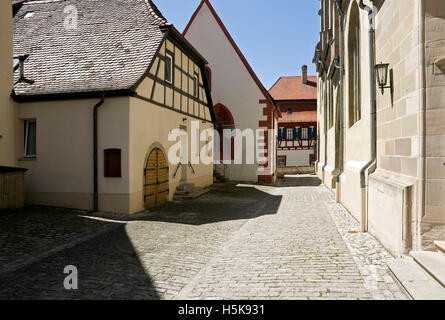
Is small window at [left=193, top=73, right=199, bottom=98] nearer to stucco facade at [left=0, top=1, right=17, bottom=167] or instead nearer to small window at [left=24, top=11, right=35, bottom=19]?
small window at [left=24, top=11, right=35, bottom=19]

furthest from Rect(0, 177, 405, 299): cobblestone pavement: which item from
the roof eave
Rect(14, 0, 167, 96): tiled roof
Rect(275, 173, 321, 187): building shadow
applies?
Rect(275, 173, 321, 187): building shadow

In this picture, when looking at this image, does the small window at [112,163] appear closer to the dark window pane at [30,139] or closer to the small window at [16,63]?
the dark window pane at [30,139]

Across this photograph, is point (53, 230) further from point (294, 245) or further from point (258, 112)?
point (258, 112)

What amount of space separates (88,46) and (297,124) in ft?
93.6

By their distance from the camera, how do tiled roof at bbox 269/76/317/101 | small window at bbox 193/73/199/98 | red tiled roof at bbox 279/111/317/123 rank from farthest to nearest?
tiled roof at bbox 269/76/317/101
red tiled roof at bbox 279/111/317/123
small window at bbox 193/73/199/98

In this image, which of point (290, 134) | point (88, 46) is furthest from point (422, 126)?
point (290, 134)

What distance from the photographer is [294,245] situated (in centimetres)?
651

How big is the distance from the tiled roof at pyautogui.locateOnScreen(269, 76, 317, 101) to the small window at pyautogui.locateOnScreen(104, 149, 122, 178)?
32.2 m

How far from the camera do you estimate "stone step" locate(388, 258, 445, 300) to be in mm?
3748

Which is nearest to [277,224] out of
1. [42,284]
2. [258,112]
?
[42,284]

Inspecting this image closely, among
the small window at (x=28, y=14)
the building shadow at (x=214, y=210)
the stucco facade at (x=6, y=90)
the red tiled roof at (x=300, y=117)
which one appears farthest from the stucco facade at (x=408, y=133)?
the red tiled roof at (x=300, y=117)

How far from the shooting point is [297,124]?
37.9 metres

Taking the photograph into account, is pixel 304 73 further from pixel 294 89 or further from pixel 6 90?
pixel 6 90

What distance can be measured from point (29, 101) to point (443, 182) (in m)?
10.8
